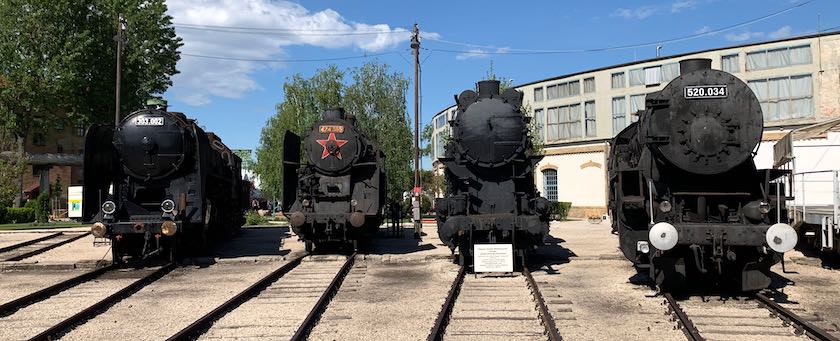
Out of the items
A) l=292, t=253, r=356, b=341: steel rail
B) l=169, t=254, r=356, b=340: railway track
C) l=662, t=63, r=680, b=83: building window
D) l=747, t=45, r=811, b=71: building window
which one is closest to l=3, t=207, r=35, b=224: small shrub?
l=169, t=254, r=356, b=340: railway track

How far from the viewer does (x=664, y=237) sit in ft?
26.5

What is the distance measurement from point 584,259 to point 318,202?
6.32 metres

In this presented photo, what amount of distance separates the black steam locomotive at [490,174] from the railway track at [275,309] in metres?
2.65

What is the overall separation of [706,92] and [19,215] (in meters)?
35.3

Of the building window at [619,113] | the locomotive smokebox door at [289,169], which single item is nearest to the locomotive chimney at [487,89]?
the locomotive smokebox door at [289,169]

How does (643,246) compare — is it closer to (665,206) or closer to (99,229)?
(665,206)

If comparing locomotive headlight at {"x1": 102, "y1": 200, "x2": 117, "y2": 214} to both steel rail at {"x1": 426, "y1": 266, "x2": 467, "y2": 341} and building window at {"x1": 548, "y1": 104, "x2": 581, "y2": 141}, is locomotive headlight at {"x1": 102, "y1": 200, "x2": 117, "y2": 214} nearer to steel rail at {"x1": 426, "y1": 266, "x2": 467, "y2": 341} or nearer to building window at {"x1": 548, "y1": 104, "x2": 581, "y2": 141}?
steel rail at {"x1": 426, "y1": 266, "x2": 467, "y2": 341}

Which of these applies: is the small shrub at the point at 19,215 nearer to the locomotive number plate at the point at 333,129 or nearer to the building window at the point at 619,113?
the locomotive number plate at the point at 333,129

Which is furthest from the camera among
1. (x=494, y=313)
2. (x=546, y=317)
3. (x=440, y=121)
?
(x=440, y=121)

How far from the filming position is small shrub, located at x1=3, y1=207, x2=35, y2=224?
32.1m

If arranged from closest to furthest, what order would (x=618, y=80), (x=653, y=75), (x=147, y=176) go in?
(x=147, y=176) → (x=653, y=75) → (x=618, y=80)

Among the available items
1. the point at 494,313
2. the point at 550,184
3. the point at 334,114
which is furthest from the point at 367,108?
the point at 494,313

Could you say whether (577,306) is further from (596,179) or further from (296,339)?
(596,179)

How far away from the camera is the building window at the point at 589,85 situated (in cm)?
3788
